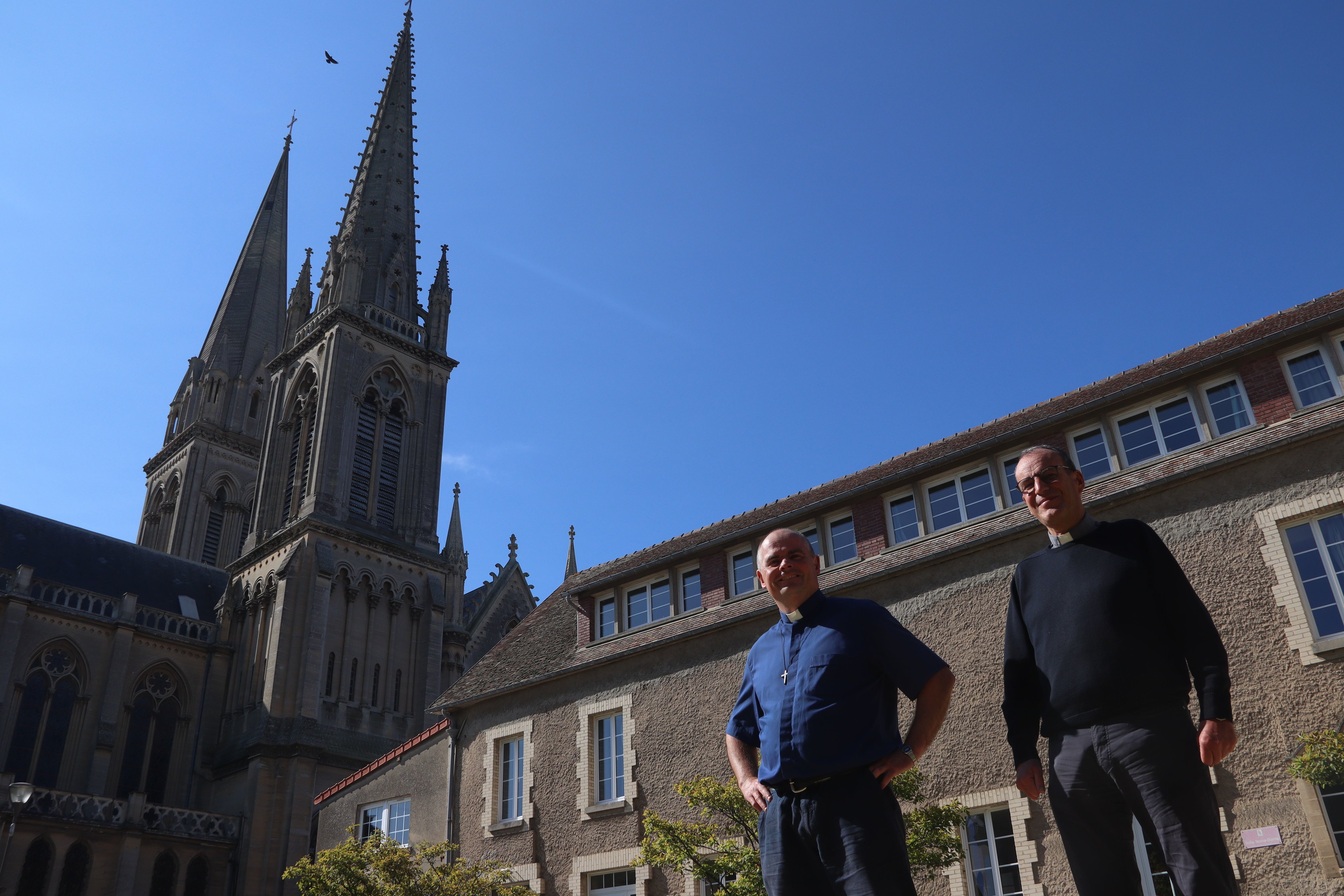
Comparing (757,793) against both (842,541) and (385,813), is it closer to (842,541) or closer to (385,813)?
(842,541)

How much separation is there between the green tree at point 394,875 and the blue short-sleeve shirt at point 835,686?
14244mm

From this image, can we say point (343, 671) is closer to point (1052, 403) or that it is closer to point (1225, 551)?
point (1052, 403)

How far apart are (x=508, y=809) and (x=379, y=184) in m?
39.4

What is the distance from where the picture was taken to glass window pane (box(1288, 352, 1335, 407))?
13.9 meters

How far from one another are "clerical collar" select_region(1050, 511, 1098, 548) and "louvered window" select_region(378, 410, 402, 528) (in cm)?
4061

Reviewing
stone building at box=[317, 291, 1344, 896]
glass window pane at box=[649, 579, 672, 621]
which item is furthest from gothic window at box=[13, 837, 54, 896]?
glass window pane at box=[649, 579, 672, 621]

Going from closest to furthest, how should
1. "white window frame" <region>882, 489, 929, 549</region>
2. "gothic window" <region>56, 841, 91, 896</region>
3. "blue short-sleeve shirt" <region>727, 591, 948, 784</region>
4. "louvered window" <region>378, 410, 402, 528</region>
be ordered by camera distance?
"blue short-sleeve shirt" <region>727, 591, 948, 784</region>, "white window frame" <region>882, 489, 929, 549</region>, "gothic window" <region>56, 841, 91, 896</region>, "louvered window" <region>378, 410, 402, 528</region>

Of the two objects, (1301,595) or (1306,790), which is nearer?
Answer: (1306,790)

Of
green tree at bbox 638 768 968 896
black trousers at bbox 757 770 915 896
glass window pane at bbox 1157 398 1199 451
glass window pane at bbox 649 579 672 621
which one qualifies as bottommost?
black trousers at bbox 757 770 915 896

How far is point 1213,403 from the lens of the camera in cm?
1479

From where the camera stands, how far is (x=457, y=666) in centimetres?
4600

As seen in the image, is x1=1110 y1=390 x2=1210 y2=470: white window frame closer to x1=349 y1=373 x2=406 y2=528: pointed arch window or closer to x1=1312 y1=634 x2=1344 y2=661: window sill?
x1=1312 y1=634 x2=1344 y2=661: window sill

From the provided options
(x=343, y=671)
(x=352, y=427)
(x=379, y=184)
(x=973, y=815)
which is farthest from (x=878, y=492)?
(x=379, y=184)

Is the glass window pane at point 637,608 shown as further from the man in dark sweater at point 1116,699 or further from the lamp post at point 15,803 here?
the man in dark sweater at point 1116,699
